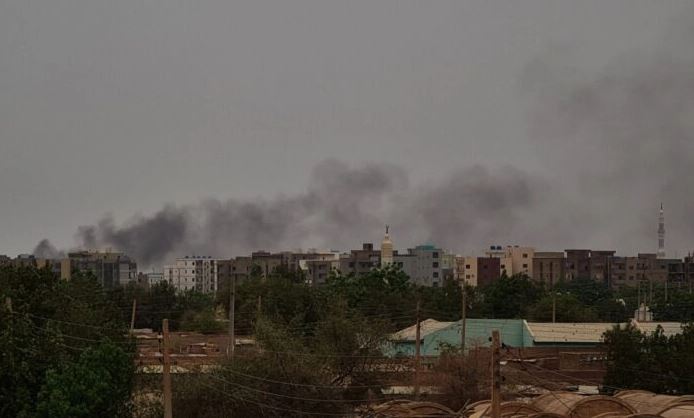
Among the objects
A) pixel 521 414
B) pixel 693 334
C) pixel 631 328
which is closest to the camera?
pixel 521 414

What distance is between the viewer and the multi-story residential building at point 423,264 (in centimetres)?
15638

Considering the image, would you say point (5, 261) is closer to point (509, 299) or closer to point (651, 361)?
point (509, 299)

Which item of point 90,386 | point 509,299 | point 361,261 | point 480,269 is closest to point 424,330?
point 509,299

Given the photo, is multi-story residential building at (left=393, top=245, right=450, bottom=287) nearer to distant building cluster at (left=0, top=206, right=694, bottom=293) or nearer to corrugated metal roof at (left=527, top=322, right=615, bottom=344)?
distant building cluster at (left=0, top=206, right=694, bottom=293)

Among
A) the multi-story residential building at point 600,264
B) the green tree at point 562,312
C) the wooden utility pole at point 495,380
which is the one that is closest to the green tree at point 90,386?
the wooden utility pole at point 495,380

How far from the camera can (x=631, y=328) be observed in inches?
1658

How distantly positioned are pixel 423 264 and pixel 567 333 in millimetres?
102669

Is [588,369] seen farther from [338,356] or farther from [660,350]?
[338,356]

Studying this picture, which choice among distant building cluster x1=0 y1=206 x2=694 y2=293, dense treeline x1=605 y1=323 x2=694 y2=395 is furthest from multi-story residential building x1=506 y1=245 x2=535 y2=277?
dense treeline x1=605 y1=323 x2=694 y2=395

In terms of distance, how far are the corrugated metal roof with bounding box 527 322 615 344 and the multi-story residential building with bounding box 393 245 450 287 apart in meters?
96.2

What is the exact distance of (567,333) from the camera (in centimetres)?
5634

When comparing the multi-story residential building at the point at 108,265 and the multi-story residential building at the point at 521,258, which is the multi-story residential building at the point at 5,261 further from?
the multi-story residential building at the point at 521,258

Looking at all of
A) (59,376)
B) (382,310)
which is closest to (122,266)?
(382,310)

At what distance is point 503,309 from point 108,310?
39311mm
